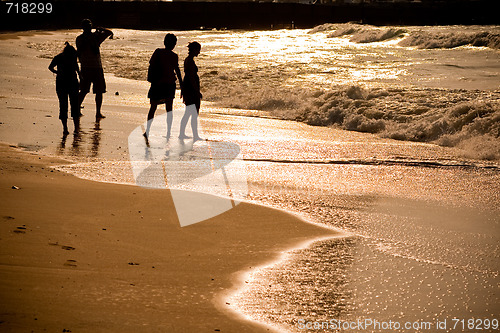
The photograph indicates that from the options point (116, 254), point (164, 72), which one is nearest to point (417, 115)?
point (164, 72)

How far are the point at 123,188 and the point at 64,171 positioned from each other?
103cm

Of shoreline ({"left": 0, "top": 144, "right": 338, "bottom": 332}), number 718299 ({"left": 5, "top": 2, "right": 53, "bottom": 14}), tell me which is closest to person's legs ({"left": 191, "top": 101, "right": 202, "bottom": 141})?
shoreline ({"left": 0, "top": 144, "right": 338, "bottom": 332})

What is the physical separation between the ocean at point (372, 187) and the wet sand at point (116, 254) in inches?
11.3

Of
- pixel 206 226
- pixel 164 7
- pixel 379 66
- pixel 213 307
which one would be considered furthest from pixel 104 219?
pixel 164 7

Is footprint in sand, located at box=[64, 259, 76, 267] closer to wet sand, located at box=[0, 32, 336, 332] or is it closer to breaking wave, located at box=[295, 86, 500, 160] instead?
wet sand, located at box=[0, 32, 336, 332]

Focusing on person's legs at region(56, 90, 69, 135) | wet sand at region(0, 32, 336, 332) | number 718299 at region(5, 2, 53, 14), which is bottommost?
wet sand at region(0, 32, 336, 332)

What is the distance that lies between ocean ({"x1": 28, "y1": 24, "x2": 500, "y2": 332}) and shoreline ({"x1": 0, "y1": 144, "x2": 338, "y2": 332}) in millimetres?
287

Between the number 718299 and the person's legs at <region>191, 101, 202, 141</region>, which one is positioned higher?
the number 718299

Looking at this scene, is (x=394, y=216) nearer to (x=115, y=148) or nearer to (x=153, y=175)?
(x=153, y=175)

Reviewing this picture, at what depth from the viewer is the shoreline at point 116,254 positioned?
4.10 m

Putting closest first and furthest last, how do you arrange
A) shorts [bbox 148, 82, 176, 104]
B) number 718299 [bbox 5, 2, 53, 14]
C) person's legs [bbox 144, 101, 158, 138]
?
shorts [bbox 148, 82, 176, 104]
person's legs [bbox 144, 101, 158, 138]
number 718299 [bbox 5, 2, 53, 14]

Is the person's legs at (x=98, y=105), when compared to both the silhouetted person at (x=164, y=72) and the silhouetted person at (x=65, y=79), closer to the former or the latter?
the silhouetted person at (x=65, y=79)

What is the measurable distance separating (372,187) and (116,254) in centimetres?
400

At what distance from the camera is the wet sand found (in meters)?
4.06
